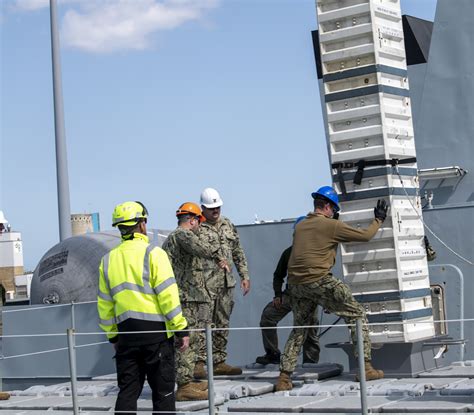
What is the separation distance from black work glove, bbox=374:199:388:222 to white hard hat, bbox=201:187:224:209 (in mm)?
1717

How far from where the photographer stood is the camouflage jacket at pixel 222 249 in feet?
32.7

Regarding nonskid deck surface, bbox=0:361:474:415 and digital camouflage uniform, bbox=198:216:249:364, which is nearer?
nonskid deck surface, bbox=0:361:474:415

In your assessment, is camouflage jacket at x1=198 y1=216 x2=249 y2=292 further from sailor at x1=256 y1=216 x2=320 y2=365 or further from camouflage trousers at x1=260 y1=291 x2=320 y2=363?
camouflage trousers at x1=260 y1=291 x2=320 y2=363

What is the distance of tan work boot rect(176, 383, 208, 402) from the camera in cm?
857

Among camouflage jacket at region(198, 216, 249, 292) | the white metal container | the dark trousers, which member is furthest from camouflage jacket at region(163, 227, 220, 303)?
the dark trousers

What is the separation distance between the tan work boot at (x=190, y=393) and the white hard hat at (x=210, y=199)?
6.60ft

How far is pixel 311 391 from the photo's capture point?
8641mm

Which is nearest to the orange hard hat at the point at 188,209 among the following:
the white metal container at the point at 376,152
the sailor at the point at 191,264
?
the sailor at the point at 191,264

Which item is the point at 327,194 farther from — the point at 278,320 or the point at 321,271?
the point at 278,320

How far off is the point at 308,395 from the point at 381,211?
1.70 m

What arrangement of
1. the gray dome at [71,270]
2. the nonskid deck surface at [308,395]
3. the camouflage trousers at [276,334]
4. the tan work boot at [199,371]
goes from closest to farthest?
the nonskid deck surface at [308,395], the tan work boot at [199,371], the camouflage trousers at [276,334], the gray dome at [71,270]

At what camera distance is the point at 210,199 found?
1000cm

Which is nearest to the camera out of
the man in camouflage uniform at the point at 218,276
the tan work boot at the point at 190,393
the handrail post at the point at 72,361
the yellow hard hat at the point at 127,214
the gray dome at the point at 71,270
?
the yellow hard hat at the point at 127,214

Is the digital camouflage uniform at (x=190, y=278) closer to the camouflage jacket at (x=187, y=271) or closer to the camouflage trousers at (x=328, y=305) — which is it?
the camouflage jacket at (x=187, y=271)
